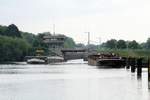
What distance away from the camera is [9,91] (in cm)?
6019

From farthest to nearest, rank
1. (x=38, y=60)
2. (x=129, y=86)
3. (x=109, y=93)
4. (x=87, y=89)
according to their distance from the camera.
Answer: (x=38, y=60) → (x=129, y=86) → (x=87, y=89) → (x=109, y=93)

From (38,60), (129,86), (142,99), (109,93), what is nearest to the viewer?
(142,99)

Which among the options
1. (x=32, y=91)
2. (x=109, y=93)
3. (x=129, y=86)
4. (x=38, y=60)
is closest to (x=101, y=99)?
(x=109, y=93)

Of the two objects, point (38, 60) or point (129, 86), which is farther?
point (38, 60)

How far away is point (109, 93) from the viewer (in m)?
57.7

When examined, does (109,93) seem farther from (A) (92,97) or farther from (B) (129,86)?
(B) (129,86)

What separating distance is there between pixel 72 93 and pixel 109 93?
3123 millimetres

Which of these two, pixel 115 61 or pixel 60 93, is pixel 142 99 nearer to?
pixel 60 93

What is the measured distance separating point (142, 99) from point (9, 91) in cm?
1363

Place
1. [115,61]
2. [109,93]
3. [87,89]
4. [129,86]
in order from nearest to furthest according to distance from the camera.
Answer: [109,93] → [87,89] → [129,86] → [115,61]

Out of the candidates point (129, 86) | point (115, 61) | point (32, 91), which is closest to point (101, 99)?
point (32, 91)

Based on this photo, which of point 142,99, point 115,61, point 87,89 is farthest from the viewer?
point 115,61

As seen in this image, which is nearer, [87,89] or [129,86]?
[87,89]

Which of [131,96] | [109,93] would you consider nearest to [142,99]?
[131,96]
